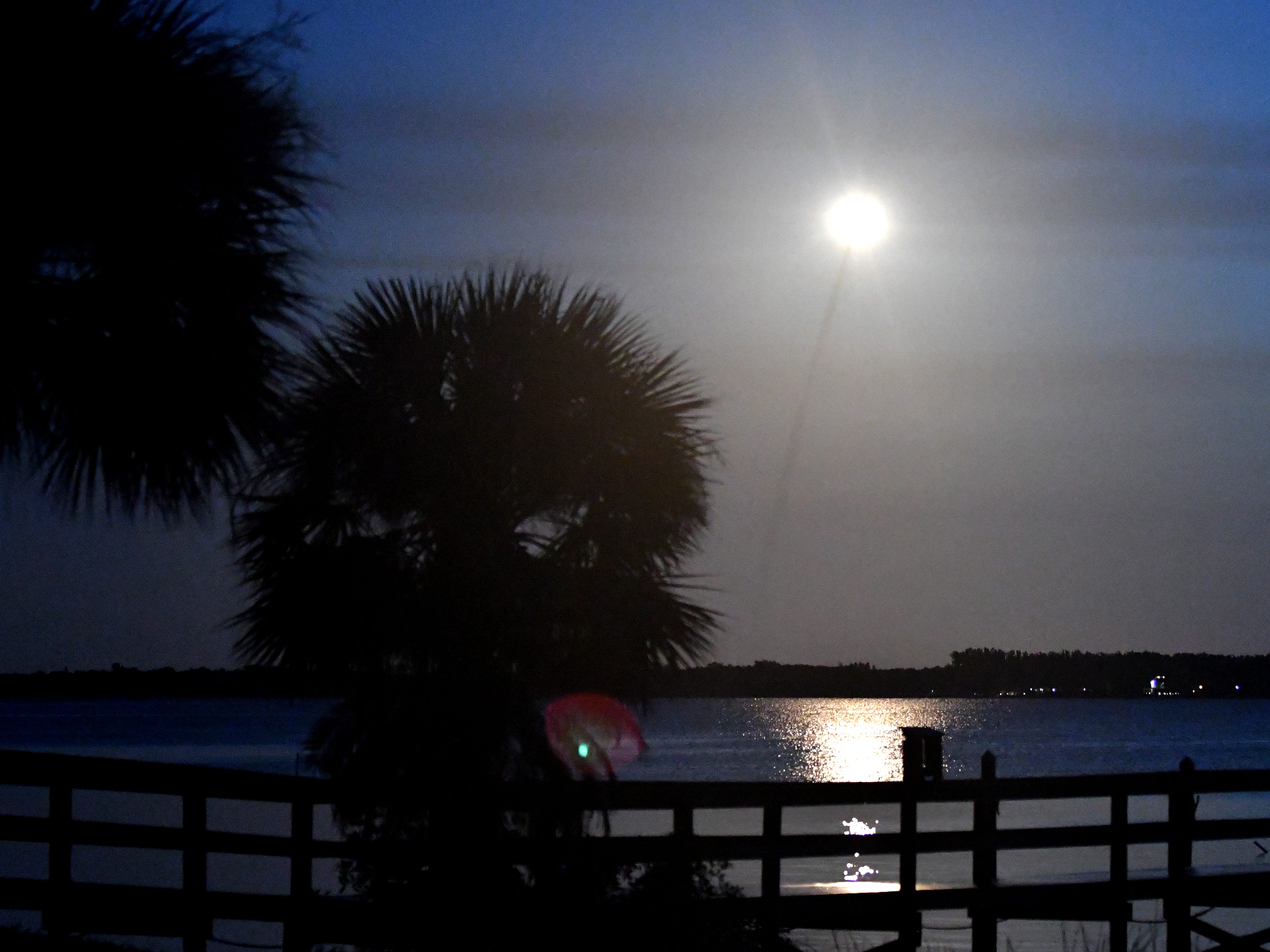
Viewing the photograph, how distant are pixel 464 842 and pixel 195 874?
1144 mm

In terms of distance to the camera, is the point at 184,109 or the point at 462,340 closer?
the point at 184,109

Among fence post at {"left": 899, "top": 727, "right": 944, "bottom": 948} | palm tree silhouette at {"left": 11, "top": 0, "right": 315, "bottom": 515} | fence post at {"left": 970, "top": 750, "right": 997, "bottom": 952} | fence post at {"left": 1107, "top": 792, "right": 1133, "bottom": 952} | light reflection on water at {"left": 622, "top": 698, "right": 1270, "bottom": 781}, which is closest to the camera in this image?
palm tree silhouette at {"left": 11, "top": 0, "right": 315, "bottom": 515}

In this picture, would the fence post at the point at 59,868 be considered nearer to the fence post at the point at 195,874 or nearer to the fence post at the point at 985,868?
the fence post at the point at 195,874

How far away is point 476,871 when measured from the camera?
6.25m

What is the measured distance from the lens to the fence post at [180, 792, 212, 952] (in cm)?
603

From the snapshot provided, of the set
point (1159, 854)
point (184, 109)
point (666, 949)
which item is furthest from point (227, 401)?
point (1159, 854)

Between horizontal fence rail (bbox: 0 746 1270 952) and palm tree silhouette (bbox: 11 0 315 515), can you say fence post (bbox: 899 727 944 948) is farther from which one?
palm tree silhouette (bbox: 11 0 315 515)

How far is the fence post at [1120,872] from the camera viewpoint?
8070 mm

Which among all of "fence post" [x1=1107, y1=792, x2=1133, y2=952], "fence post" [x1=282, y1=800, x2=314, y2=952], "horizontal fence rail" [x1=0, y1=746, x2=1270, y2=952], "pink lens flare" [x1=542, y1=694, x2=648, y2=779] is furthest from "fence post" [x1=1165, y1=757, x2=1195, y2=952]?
"fence post" [x1=282, y1=800, x2=314, y2=952]

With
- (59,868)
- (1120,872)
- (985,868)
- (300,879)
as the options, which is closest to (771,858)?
(985,868)

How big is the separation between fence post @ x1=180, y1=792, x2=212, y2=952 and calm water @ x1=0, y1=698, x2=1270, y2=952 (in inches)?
121

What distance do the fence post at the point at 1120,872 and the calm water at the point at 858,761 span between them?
0.86 metres

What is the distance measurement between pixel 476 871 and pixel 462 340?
5.31 metres

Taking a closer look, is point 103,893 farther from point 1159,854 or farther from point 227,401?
point 1159,854
